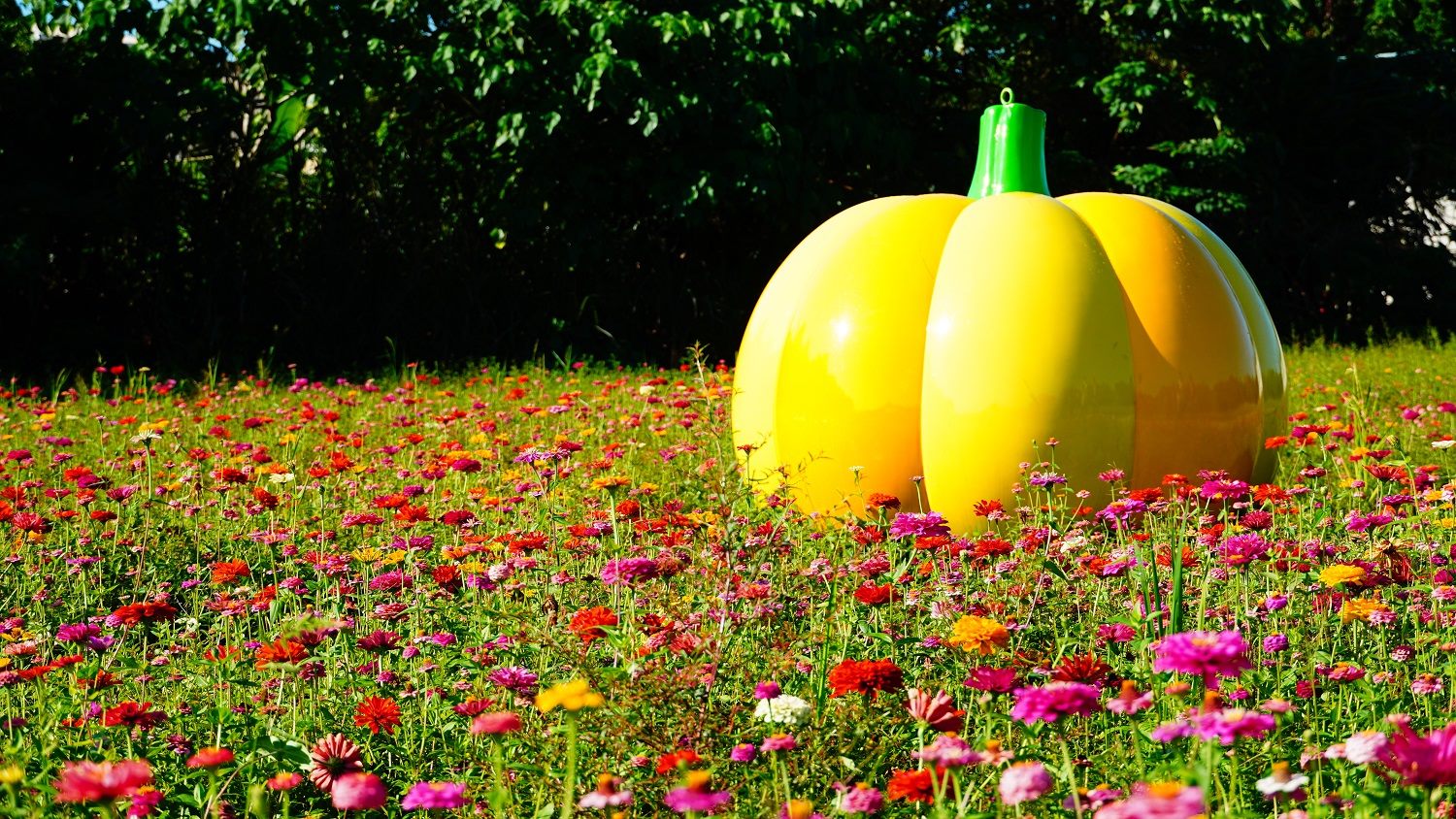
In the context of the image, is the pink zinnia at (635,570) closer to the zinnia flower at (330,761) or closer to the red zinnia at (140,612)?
the zinnia flower at (330,761)

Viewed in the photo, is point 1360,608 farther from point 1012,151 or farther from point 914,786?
point 1012,151

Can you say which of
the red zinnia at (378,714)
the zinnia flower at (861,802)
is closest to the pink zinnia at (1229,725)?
A: the zinnia flower at (861,802)

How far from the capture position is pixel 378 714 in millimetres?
1897

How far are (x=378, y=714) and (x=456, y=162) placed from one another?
8.88 m

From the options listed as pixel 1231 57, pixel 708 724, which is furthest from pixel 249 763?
pixel 1231 57

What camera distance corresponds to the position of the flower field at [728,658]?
1.49 meters

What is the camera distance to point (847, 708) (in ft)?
5.95

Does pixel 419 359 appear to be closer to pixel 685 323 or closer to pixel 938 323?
pixel 685 323

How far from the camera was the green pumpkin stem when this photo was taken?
13.0ft

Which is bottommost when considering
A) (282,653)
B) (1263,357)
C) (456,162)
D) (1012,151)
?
(282,653)

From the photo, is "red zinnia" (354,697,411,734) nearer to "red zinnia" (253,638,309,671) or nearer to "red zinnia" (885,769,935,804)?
"red zinnia" (253,638,309,671)

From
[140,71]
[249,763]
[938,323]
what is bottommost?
[249,763]

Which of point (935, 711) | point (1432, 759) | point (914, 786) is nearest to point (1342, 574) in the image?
point (935, 711)

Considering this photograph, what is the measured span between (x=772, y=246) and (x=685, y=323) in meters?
1.21
